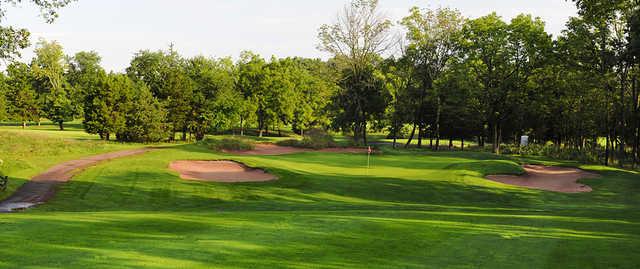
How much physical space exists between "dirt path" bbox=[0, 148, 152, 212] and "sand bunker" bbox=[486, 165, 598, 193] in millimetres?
25827

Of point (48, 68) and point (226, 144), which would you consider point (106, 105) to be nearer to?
point (226, 144)

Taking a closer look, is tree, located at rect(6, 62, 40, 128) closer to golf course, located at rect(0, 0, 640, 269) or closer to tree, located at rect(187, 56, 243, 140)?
golf course, located at rect(0, 0, 640, 269)

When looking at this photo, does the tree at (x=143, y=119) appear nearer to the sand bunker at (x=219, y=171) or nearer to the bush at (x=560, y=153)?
the sand bunker at (x=219, y=171)

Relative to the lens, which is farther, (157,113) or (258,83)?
(258,83)

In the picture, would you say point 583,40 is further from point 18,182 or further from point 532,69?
point 18,182

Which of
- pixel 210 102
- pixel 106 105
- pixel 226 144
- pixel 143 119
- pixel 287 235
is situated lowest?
pixel 287 235

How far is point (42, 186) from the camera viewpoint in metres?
23.2

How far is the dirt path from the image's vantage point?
769 inches

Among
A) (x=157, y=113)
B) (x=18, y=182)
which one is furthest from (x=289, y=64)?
(x=18, y=182)

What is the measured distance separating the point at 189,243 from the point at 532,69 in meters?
55.5

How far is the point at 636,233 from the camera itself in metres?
12.5

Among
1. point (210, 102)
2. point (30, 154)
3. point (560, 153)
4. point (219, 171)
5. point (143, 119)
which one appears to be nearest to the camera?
point (219, 171)

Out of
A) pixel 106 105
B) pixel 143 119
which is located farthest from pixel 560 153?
pixel 106 105

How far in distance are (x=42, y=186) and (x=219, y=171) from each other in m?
9.92
